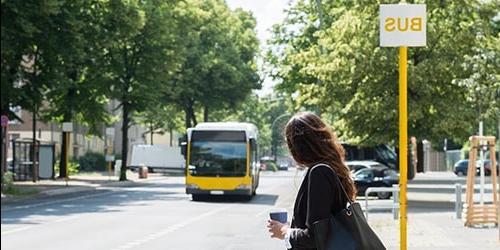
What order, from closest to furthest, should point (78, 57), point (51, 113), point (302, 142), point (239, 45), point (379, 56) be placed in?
point (302, 142) → point (379, 56) → point (78, 57) → point (51, 113) → point (239, 45)

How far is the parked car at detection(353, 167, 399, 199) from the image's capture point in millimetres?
32281

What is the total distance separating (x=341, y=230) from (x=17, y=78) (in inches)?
1220

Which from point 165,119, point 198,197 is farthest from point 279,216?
point 165,119

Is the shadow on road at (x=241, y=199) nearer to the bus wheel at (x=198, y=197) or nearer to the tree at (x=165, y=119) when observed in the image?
A: the bus wheel at (x=198, y=197)

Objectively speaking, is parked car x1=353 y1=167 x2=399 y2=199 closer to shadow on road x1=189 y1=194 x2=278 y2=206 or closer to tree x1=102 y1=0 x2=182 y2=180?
shadow on road x1=189 y1=194 x2=278 y2=206

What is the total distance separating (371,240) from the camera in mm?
4332

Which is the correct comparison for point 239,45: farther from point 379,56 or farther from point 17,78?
point 379,56

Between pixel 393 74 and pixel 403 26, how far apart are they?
18.3 meters

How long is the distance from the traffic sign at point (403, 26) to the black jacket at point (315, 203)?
6.12 meters

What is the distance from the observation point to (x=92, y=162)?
74375 millimetres

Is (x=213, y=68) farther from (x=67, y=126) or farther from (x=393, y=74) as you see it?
(x=393, y=74)

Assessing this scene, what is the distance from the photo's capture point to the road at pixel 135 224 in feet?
54.1

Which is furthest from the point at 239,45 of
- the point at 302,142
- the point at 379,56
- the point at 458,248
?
the point at 302,142

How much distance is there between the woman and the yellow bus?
28.4 metres
